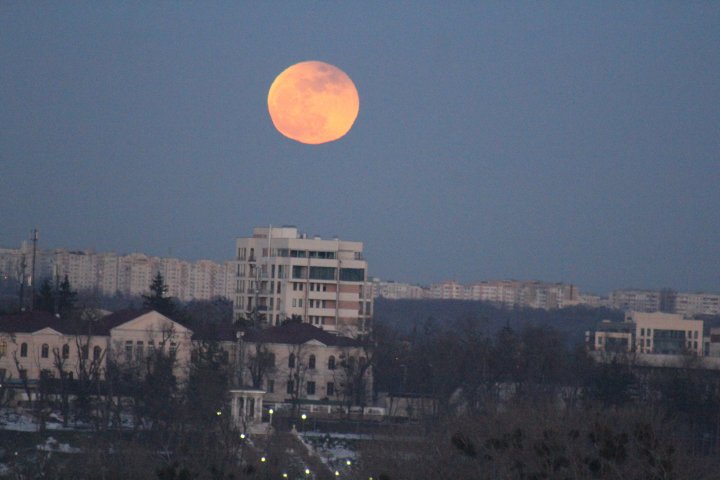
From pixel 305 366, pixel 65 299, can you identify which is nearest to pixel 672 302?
pixel 65 299

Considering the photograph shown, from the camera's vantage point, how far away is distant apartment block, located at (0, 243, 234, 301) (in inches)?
5276

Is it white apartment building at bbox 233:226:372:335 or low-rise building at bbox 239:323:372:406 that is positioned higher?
white apartment building at bbox 233:226:372:335

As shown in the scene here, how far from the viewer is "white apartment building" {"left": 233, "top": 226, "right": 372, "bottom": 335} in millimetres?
58938

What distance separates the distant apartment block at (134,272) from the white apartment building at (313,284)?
2848 inches

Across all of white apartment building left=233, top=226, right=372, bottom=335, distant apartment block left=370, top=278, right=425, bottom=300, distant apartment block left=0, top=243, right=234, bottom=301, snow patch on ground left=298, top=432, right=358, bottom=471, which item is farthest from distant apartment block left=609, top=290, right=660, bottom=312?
snow patch on ground left=298, top=432, right=358, bottom=471

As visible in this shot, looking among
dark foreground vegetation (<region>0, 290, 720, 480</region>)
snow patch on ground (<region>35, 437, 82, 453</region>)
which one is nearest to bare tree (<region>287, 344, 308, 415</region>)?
dark foreground vegetation (<region>0, 290, 720, 480</region>)

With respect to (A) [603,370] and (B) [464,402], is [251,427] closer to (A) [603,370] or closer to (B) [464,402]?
(B) [464,402]

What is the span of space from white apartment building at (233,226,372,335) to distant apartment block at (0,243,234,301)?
72350 mm

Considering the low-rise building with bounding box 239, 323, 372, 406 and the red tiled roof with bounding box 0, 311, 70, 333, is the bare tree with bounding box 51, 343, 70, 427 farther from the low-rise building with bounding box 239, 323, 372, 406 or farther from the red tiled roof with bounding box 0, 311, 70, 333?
the low-rise building with bounding box 239, 323, 372, 406

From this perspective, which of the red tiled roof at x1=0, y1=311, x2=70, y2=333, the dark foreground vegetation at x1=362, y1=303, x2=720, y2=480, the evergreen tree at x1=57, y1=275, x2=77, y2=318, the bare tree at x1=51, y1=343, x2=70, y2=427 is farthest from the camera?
the evergreen tree at x1=57, y1=275, x2=77, y2=318

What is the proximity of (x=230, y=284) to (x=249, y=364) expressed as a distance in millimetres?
91282

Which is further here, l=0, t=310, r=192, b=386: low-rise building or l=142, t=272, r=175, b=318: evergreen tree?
l=142, t=272, r=175, b=318: evergreen tree

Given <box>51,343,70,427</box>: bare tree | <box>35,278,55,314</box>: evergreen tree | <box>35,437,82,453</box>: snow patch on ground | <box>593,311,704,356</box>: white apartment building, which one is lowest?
<box>35,437,82,453</box>: snow patch on ground

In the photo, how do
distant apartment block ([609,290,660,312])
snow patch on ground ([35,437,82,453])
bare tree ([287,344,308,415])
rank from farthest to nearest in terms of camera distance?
distant apartment block ([609,290,660,312]) < bare tree ([287,344,308,415]) < snow patch on ground ([35,437,82,453])
